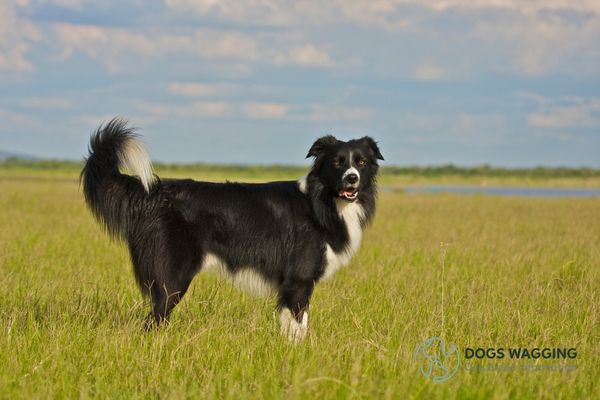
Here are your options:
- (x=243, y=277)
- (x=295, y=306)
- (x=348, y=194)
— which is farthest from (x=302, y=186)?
(x=295, y=306)

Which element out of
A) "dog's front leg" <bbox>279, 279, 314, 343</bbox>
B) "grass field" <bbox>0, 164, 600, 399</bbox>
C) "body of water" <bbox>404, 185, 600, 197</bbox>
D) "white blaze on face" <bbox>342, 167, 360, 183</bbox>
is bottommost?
"grass field" <bbox>0, 164, 600, 399</bbox>

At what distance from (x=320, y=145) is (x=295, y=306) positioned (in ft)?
5.19

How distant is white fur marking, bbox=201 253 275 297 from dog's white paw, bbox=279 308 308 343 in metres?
0.41

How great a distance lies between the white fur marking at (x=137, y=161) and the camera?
6125mm

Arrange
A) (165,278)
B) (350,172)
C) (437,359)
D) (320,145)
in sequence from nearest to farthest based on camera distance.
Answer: (437,359) → (165,278) → (350,172) → (320,145)

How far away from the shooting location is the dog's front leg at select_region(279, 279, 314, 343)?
610cm

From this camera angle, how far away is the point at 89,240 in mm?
13211

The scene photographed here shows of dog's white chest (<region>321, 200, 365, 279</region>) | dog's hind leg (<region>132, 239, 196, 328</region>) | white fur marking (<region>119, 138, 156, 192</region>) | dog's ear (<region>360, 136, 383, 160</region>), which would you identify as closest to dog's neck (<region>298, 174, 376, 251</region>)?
dog's white chest (<region>321, 200, 365, 279</region>)

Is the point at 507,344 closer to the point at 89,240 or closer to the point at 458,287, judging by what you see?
the point at 458,287

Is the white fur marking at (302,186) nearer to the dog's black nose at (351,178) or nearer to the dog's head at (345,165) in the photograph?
the dog's head at (345,165)

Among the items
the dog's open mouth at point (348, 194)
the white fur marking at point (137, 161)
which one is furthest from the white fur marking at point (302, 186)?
the white fur marking at point (137, 161)

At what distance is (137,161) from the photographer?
6.16 metres

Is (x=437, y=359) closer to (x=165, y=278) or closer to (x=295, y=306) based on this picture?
(x=295, y=306)

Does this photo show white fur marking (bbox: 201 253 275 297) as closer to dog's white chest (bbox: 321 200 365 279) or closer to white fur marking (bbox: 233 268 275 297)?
white fur marking (bbox: 233 268 275 297)
